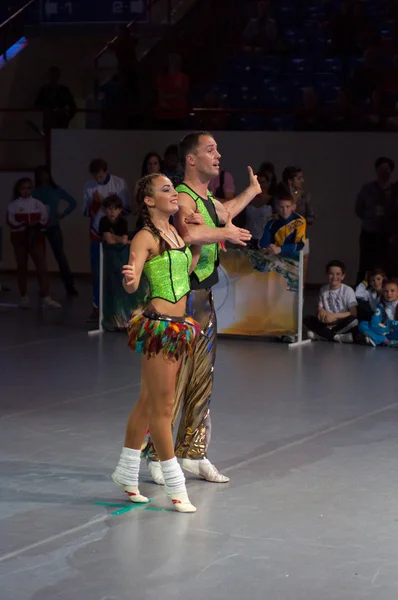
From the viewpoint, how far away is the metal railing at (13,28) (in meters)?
20.7

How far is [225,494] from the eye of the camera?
21.0ft

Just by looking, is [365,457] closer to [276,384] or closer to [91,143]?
[276,384]

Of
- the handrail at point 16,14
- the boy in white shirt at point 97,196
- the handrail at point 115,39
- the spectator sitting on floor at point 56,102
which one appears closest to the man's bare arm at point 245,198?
the boy in white shirt at point 97,196

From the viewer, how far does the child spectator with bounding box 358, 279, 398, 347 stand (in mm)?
11648

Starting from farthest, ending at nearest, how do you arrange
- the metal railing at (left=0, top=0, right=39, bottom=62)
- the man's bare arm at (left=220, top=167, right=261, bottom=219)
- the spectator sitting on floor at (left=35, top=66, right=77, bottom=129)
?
the metal railing at (left=0, top=0, right=39, bottom=62), the spectator sitting on floor at (left=35, top=66, right=77, bottom=129), the man's bare arm at (left=220, top=167, right=261, bottom=219)

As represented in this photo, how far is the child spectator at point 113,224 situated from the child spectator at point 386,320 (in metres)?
2.89

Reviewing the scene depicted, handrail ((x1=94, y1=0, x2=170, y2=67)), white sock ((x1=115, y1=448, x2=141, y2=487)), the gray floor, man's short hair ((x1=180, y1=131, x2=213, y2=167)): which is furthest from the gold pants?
handrail ((x1=94, y1=0, x2=170, y2=67))

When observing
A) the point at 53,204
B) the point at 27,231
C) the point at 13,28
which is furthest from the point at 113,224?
the point at 13,28

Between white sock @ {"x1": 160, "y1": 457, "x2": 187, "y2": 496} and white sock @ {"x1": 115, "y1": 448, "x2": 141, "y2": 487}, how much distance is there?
18 centimetres

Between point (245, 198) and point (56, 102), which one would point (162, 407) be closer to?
point (245, 198)

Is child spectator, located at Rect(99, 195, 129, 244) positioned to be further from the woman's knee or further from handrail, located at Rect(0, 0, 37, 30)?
handrail, located at Rect(0, 0, 37, 30)

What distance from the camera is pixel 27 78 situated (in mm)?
20281

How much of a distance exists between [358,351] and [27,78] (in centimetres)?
1088

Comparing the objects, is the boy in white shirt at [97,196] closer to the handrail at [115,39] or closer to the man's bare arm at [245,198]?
the handrail at [115,39]
